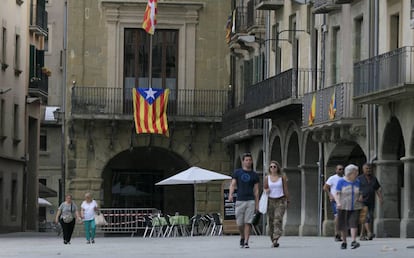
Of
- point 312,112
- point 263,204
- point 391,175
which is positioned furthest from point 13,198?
point 263,204

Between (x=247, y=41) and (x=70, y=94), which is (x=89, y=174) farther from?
(x=247, y=41)

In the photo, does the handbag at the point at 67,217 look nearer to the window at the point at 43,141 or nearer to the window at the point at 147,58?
the window at the point at 147,58

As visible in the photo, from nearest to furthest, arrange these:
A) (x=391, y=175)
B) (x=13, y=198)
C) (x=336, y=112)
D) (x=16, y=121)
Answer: (x=391, y=175) → (x=336, y=112) → (x=16, y=121) → (x=13, y=198)

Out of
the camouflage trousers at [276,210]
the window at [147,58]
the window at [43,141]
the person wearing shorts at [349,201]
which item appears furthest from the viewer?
the window at [43,141]

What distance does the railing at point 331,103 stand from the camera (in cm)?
4091

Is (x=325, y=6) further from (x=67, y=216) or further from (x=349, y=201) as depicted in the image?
(x=349, y=201)

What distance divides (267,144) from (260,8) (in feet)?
16.0

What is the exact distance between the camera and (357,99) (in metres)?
38.6

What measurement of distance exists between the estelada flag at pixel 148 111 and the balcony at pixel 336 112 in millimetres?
15108

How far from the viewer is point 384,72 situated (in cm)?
3684

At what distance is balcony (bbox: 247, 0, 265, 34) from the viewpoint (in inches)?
2121

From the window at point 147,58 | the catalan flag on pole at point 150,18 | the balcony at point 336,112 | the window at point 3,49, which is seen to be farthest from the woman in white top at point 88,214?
the window at point 147,58

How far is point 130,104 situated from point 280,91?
507 inches

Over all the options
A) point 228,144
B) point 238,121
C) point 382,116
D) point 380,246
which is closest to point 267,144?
point 238,121
